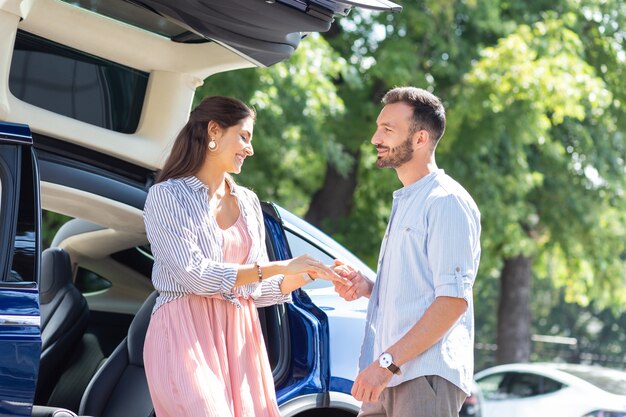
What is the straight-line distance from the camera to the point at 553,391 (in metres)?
12.0

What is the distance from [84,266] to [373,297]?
240cm

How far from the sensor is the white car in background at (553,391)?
10.9m

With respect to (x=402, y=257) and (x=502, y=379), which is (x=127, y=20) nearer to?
(x=402, y=257)

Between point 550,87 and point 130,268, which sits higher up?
point 550,87

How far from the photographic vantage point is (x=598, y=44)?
1617cm

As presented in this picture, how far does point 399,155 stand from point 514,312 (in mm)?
16415

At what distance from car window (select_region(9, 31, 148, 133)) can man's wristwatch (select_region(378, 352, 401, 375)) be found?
1.52 metres

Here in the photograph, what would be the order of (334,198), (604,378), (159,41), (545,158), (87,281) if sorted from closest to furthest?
(159,41), (87,281), (604,378), (545,158), (334,198)

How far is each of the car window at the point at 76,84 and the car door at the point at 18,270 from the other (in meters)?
0.55

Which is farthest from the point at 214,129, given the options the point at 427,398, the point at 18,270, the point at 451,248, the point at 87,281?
the point at 87,281

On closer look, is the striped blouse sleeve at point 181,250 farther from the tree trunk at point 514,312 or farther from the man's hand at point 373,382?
the tree trunk at point 514,312

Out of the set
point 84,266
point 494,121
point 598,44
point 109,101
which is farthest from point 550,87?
point 109,101

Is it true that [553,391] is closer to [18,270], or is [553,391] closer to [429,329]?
[429,329]

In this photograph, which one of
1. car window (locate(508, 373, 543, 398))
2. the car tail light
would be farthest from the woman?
car window (locate(508, 373, 543, 398))
